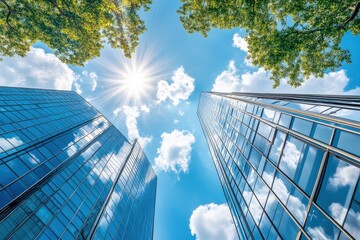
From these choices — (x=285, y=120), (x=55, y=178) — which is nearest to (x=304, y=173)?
(x=285, y=120)

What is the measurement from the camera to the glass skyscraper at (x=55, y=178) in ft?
53.8

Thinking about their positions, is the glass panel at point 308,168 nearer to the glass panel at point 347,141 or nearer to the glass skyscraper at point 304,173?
the glass skyscraper at point 304,173

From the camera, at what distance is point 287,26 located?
47.1ft

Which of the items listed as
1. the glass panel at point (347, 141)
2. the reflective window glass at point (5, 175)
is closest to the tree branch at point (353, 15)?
the glass panel at point (347, 141)

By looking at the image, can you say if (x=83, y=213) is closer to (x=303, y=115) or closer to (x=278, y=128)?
(x=278, y=128)

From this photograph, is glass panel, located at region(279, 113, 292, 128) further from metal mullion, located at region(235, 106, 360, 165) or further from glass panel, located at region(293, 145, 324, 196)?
glass panel, located at region(293, 145, 324, 196)

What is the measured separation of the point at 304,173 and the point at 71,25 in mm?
19110

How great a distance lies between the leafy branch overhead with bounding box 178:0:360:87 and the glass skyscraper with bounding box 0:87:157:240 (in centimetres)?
2055

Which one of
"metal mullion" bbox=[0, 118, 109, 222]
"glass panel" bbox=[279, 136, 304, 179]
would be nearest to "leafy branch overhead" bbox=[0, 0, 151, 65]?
"metal mullion" bbox=[0, 118, 109, 222]

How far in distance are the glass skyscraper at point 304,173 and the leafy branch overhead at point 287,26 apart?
165 inches

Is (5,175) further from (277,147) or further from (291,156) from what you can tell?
(291,156)

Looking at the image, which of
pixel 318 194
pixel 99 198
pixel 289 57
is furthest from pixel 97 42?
pixel 99 198

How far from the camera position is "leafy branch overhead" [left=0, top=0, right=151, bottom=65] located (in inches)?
Answer: 581

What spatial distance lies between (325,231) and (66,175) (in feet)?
87.4
